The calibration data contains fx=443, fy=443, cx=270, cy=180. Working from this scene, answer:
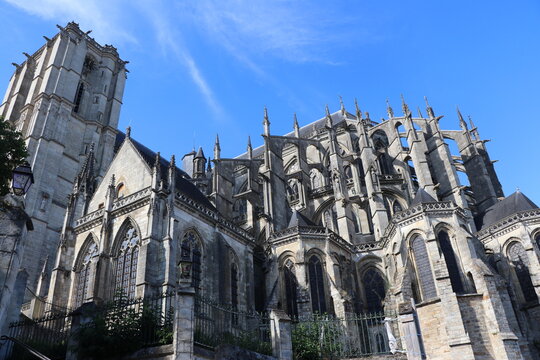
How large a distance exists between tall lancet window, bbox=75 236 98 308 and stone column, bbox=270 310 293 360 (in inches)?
346

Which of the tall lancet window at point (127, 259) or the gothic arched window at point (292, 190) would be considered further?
the gothic arched window at point (292, 190)

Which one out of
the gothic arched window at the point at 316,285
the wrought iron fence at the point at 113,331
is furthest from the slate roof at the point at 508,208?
the wrought iron fence at the point at 113,331

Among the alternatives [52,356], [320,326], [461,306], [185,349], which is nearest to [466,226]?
[461,306]

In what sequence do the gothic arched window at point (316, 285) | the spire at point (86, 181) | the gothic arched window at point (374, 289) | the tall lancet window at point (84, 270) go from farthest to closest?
1. the gothic arched window at point (374, 289)
2. the spire at point (86, 181)
3. the gothic arched window at point (316, 285)
4. the tall lancet window at point (84, 270)

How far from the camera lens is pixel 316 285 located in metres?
19.8

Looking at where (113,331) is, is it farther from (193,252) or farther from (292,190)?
(292,190)

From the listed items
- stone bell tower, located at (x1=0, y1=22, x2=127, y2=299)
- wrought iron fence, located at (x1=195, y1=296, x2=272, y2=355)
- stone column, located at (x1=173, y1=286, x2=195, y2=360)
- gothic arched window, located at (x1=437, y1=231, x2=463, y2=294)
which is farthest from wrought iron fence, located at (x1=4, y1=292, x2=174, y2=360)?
stone bell tower, located at (x1=0, y1=22, x2=127, y2=299)

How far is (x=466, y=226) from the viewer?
20.2m

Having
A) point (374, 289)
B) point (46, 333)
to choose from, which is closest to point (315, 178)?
point (374, 289)

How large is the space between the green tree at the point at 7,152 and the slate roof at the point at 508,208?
2119 cm

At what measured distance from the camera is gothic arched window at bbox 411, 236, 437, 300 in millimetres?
18766

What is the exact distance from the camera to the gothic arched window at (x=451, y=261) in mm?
18438

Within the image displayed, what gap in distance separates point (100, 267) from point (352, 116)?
28617 mm

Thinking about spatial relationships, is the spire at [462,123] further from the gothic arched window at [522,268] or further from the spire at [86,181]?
the spire at [86,181]
